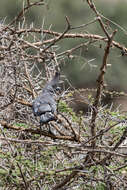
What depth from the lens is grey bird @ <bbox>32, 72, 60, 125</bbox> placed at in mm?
3569

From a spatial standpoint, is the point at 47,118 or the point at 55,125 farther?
the point at 55,125

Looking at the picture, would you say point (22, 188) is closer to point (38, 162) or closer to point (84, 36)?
point (38, 162)

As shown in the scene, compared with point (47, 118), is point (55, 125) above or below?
below

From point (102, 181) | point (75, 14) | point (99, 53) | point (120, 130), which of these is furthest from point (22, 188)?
point (75, 14)

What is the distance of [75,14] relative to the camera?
786 inches

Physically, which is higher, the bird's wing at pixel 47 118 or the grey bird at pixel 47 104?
the grey bird at pixel 47 104

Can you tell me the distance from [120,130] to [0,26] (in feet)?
4.02

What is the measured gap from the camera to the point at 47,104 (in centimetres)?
370

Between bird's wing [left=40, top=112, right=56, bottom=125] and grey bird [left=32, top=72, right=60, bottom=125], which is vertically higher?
grey bird [left=32, top=72, right=60, bottom=125]

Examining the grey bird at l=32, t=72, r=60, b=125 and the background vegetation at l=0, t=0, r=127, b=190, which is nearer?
the background vegetation at l=0, t=0, r=127, b=190

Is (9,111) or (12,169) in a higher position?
(9,111)

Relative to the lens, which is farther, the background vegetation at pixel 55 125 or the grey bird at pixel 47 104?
the grey bird at pixel 47 104

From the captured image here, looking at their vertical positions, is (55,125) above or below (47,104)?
below

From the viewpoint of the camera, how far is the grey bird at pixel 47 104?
3.57m
